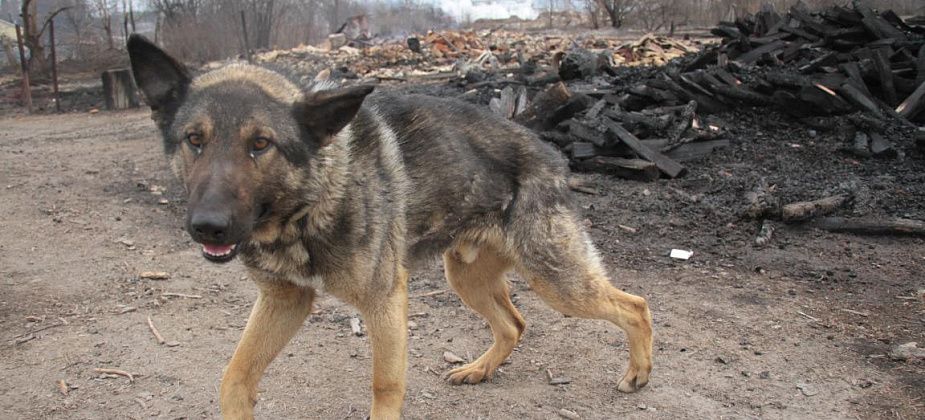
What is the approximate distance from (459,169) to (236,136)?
1.32 meters

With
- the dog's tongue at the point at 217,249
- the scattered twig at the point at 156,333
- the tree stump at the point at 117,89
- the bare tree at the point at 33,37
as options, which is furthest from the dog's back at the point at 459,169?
the bare tree at the point at 33,37

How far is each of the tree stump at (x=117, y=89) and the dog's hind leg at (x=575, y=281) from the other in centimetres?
1482

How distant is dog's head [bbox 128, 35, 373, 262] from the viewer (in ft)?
→ 9.58

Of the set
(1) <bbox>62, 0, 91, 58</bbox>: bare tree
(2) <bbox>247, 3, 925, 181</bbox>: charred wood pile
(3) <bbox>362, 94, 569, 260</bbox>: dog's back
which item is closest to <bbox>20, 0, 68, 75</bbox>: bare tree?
(1) <bbox>62, 0, 91, 58</bbox>: bare tree

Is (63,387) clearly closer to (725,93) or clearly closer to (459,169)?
A: (459,169)

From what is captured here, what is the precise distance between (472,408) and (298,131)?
1.91 m

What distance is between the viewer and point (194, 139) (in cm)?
309

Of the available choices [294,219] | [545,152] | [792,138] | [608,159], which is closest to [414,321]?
[545,152]

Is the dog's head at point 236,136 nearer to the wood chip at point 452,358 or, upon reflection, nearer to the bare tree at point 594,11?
the wood chip at point 452,358

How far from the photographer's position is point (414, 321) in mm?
5309

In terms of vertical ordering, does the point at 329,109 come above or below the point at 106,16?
below

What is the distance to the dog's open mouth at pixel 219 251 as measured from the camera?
2.96 meters

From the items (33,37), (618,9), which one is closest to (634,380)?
(33,37)

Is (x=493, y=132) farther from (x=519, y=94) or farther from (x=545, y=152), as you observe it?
(x=519, y=94)
